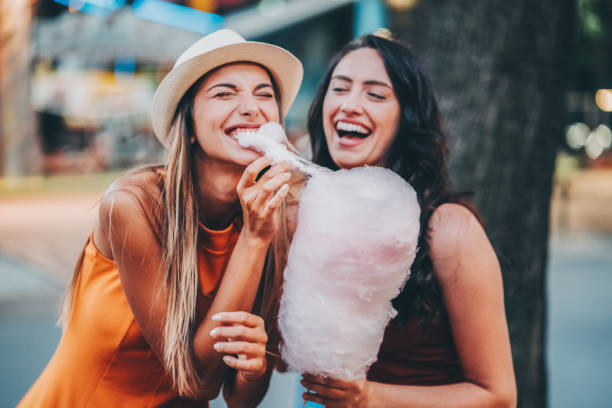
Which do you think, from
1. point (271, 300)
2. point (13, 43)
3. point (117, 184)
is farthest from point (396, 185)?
point (13, 43)

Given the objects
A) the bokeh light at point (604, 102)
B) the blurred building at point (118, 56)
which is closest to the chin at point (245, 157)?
the blurred building at point (118, 56)

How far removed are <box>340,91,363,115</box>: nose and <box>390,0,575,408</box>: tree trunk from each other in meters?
1.10

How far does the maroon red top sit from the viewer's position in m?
1.77

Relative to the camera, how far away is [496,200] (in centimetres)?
280

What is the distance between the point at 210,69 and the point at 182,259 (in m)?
0.63

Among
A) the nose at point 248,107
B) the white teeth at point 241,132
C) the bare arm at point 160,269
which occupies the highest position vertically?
the nose at point 248,107

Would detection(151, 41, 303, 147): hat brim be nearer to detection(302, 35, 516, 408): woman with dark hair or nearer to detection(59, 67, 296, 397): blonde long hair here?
detection(59, 67, 296, 397): blonde long hair

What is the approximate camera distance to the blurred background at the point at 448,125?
281 cm

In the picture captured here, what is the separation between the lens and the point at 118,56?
592 inches

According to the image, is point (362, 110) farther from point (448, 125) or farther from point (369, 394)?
point (448, 125)

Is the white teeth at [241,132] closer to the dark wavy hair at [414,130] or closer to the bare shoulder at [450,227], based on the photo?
the dark wavy hair at [414,130]

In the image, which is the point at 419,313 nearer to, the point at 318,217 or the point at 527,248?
the point at 318,217

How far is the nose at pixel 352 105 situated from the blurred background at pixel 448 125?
1.87 feet

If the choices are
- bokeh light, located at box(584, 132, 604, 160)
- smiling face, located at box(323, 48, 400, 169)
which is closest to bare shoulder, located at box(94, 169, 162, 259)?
smiling face, located at box(323, 48, 400, 169)
